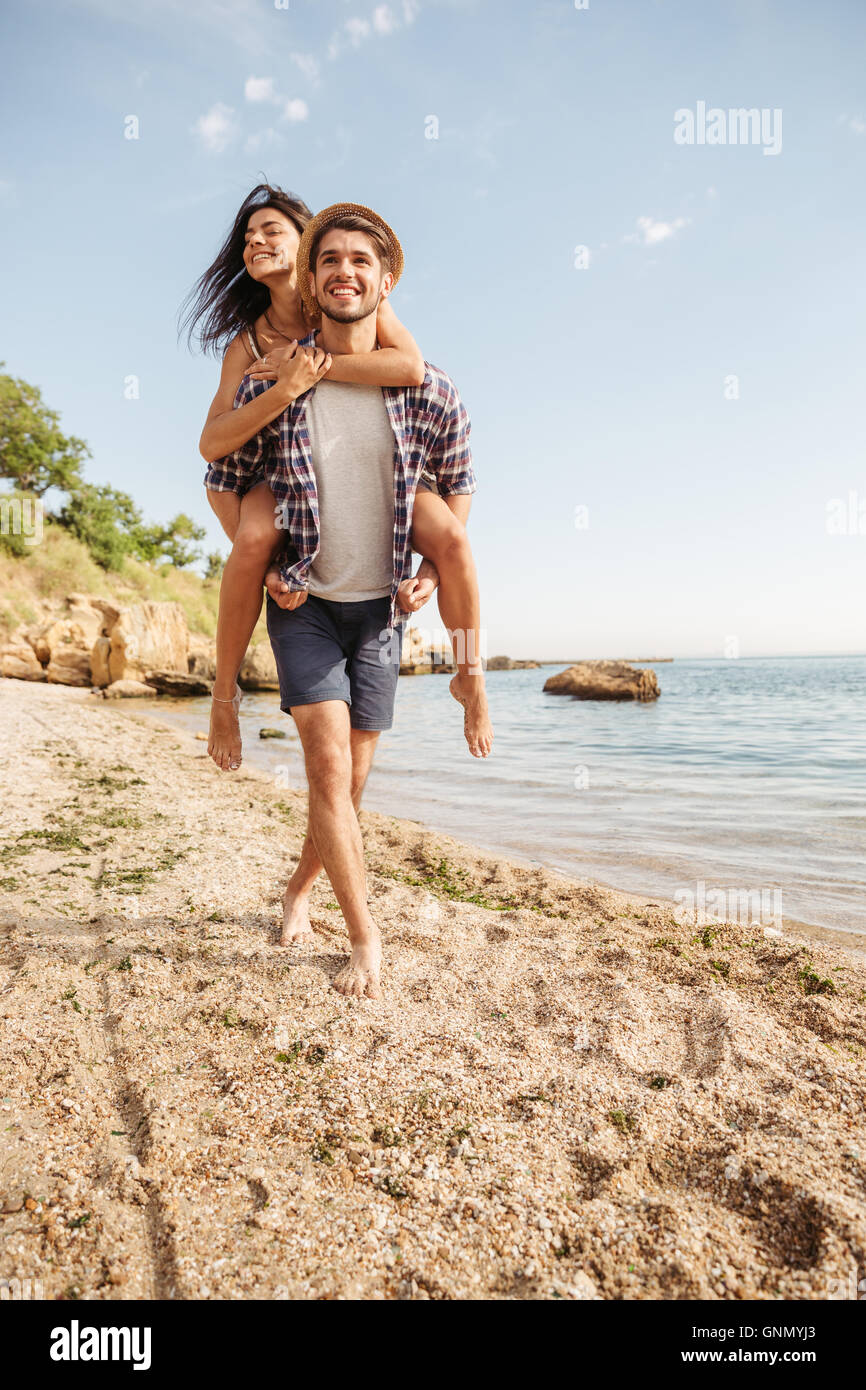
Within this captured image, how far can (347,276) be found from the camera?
2561 millimetres

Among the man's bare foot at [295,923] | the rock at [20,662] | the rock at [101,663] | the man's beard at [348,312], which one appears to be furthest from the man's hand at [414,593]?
the rock at [101,663]

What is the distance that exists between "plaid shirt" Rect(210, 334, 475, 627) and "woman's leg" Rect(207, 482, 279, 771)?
7cm

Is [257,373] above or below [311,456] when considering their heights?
above

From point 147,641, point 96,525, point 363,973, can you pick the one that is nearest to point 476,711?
point 363,973

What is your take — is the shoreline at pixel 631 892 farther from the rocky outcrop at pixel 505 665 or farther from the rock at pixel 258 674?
the rocky outcrop at pixel 505 665

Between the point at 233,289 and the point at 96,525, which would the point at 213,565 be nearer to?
the point at 96,525

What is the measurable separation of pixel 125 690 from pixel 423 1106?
20526mm

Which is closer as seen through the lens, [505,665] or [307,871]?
[307,871]

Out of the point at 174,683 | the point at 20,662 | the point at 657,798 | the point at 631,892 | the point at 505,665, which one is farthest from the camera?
the point at 505,665

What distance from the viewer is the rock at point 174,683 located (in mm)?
21750

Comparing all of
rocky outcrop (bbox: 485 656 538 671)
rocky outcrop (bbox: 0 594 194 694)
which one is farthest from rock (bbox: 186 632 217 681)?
rocky outcrop (bbox: 485 656 538 671)

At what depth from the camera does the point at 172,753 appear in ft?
31.4
